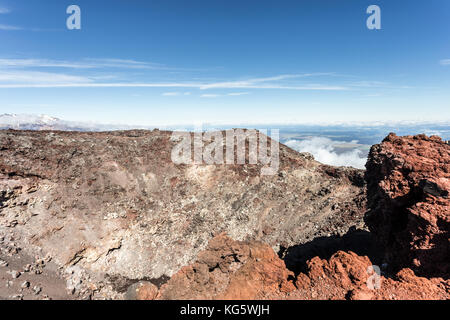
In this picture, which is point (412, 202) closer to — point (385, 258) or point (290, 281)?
point (385, 258)

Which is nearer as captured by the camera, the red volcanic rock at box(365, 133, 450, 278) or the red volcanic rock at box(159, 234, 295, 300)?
the red volcanic rock at box(365, 133, 450, 278)

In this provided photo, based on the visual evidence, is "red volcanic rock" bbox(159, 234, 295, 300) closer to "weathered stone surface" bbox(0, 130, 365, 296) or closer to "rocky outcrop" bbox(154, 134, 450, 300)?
"rocky outcrop" bbox(154, 134, 450, 300)

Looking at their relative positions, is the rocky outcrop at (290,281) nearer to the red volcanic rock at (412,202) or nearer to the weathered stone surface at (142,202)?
the red volcanic rock at (412,202)

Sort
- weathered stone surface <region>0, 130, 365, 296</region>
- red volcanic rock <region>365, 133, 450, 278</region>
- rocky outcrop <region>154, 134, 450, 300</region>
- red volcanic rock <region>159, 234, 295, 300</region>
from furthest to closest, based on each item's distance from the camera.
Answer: weathered stone surface <region>0, 130, 365, 296</region>, red volcanic rock <region>159, 234, 295, 300</region>, red volcanic rock <region>365, 133, 450, 278</region>, rocky outcrop <region>154, 134, 450, 300</region>

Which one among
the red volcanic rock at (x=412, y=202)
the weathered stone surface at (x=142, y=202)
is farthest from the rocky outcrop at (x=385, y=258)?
the weathered stone surface at (x=142, y=202)

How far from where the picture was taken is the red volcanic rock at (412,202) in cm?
1282

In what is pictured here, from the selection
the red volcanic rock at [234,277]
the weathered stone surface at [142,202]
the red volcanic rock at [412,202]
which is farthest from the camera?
the weathered stone surface at [142,202]

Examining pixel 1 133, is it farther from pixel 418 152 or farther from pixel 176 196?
pixel 418 152

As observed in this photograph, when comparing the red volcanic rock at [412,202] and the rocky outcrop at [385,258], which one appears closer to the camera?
the rocky outcrop at [385,258]

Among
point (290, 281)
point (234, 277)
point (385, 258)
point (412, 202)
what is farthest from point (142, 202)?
point (412, 202)

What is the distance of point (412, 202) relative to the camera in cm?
1477

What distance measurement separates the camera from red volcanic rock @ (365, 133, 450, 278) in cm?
1282

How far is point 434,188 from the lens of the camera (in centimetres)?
1327

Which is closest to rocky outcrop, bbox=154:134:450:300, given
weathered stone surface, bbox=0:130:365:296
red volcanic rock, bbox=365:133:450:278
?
red volcanic rock, bbox=365:133:450:278
